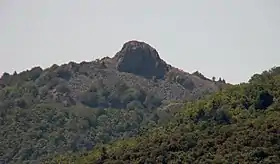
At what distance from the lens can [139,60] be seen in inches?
7032

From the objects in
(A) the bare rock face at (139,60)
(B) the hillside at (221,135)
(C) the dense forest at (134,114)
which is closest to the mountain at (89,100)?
(A) the bare rock face at (139,60)

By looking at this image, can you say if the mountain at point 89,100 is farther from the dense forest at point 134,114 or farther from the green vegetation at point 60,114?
A: the dense forest at point 134,114

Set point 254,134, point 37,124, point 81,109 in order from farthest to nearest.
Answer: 1. point 81,109
2. point 37,124
3. point 254,134

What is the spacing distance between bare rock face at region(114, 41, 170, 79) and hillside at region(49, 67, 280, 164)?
96.0m

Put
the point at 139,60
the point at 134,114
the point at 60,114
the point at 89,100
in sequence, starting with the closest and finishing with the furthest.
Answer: the point at 60,114
the point at 134,114
the point at 89,100
the point at 139,60

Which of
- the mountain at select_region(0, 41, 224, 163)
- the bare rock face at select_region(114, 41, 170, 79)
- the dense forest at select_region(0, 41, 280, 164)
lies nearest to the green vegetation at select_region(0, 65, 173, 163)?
the mountain at select_region(0, 41, 224, 163)

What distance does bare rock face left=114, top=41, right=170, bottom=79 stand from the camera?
579ft

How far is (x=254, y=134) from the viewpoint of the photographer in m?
61.1

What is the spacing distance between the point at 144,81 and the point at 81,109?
30543 millimetres

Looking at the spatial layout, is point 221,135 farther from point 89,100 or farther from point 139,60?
point 139,60

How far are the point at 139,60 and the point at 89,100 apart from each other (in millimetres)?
21478

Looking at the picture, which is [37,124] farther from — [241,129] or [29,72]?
[241,129]

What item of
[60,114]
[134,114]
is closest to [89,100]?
[134,114]

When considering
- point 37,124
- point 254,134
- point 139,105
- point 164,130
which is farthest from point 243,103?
point 139,105
